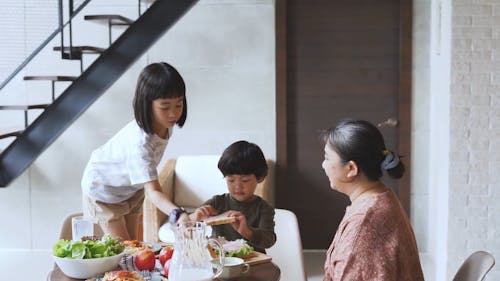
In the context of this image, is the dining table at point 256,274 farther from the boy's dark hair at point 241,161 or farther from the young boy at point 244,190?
the boy's dark hair at point 241,161

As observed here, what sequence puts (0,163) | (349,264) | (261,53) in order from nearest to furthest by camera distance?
(349,264) < (0,163) < (261,53)

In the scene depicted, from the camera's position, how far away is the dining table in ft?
7.07

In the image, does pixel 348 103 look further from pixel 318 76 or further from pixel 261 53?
pixel 261 53

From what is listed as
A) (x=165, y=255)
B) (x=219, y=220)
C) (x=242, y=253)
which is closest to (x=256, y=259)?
(x=242, y=253)

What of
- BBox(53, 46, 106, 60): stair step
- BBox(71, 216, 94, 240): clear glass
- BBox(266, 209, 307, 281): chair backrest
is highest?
BBox(53, 46, 106, 60): stair step

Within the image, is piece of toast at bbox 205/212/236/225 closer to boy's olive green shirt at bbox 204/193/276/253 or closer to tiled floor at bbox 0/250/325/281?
boy's olive green shirt at bbox 204/193/276/253

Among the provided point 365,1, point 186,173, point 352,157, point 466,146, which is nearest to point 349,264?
point 352,157

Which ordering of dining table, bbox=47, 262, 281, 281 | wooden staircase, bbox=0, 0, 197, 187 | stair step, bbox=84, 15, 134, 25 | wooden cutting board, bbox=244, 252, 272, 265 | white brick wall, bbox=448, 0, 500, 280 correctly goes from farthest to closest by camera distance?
wooden staircase, bbox=0, 0, 197, 187 < stair step, bbox=84, 15, 134, 25 < white brick wall, bbox=448, 0, 500, 280 < wooden cutting board, bbox=244, 252, 272, 265 < dining table, bbox=47, 262, 281, 281

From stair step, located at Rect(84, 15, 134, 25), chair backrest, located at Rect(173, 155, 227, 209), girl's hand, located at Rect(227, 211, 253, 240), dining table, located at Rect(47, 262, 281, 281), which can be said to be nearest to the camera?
dining table, located at Rect(47, 262, 281, 281)

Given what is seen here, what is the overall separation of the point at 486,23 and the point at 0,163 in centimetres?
328

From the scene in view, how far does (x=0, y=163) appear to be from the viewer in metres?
4.75

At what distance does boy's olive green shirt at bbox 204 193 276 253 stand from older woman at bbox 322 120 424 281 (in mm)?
611

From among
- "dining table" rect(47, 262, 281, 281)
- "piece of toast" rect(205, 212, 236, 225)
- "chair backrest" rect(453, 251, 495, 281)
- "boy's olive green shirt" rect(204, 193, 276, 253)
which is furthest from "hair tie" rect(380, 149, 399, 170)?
"boy's olive green shirt" rect(204, 193, 276, 253)

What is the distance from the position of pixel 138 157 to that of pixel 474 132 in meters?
2.16
